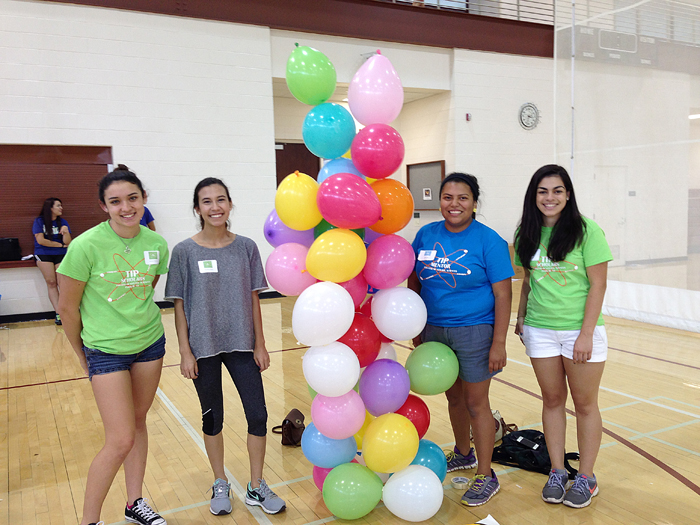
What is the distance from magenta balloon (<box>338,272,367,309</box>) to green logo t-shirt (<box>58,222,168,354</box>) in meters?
0.77

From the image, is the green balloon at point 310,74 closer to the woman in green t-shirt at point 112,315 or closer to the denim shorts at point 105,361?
the woman in green t-shirt at point 112,315

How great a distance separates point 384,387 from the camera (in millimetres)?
2201

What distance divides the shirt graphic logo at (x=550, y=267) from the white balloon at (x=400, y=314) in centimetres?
52

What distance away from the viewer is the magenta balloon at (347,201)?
2.01 meters

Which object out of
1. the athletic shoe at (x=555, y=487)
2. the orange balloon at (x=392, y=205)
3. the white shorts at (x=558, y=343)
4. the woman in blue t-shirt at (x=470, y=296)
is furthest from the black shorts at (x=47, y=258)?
the athletic shoe at (x=555, y=487)

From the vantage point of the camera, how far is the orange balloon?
2.20m

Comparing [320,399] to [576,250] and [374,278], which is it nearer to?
[374,278]

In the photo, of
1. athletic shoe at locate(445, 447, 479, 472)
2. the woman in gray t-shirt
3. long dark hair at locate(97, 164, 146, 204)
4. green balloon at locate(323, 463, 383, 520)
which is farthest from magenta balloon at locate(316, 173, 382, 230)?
athletic shoe at locate(445, 447, 479, 472)

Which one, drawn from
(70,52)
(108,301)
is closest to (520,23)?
(70,52)

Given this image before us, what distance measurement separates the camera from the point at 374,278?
7.22 ft

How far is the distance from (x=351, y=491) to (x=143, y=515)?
863mm

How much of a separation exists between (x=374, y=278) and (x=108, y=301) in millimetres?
1008

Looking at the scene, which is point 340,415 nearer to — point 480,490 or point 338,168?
point 480,490

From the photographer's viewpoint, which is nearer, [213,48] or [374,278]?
[374,278]
